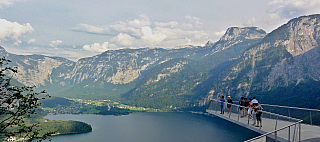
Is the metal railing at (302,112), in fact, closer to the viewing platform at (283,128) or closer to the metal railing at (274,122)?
the viewing platform at (283,128)

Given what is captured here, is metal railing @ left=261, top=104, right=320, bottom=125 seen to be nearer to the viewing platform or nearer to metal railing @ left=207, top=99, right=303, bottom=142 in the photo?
the viewing platform

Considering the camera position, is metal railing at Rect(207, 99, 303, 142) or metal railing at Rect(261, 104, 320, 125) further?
metal railing at Rect(261, 104, 320, 125)

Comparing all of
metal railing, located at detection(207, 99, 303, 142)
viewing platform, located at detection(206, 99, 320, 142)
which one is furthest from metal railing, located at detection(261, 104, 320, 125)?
metal railing, located at detection(207, 99, 303, 142)

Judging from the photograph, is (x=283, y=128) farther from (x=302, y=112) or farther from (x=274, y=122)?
(x=302, y=112)

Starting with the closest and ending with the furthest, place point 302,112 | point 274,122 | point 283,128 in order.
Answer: point 283,128 → point 274,122 → point 302,112

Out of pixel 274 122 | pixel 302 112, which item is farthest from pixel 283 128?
pixel 302 112

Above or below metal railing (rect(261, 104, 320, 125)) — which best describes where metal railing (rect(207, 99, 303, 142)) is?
below

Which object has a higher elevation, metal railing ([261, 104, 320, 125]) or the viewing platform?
metal railing ([261, 104, 320, 125])

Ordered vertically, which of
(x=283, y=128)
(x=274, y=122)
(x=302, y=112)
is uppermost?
(x=302, y=112)
